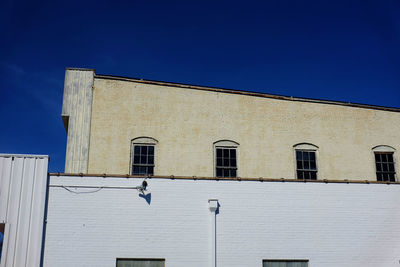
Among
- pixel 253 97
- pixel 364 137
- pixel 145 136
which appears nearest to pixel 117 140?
pixel 145 136

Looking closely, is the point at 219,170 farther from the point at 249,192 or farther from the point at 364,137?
the point at 364,137

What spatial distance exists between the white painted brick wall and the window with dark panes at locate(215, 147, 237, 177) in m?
4.59

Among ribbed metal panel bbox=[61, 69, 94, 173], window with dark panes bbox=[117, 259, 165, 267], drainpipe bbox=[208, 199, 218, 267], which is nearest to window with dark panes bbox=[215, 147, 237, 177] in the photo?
drainpipe bbox=[208, 199, 218, 267]

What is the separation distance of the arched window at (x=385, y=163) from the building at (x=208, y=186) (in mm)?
154

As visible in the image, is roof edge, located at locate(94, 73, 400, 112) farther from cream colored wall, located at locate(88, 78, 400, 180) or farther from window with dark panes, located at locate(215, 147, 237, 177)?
window with dark panes, located at locate(215, 147, 237, 177)

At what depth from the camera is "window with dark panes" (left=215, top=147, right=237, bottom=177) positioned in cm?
1967

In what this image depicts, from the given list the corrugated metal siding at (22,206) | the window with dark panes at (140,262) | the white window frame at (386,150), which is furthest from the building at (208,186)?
the white window frame at (386,150)

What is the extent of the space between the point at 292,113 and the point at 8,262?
13.2 metres

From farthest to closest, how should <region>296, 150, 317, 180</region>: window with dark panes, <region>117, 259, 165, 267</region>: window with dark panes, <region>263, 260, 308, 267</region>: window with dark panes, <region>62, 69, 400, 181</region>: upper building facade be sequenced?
<region>296, 150, 317, 180</region>: window with dark panes < <region>62, 69, 400, 181</region>: upper building facade < <region>263, 260, 308, 267</region>: window with dark panes < <region>117, 259, 165, 267</region>: window with dark panes

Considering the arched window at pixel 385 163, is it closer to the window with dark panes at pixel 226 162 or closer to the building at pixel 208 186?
the building at pixel 208 186

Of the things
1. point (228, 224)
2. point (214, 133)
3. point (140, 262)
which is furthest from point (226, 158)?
point (140, 262)

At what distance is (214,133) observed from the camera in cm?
1994

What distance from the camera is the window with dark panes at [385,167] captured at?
21.2 meters

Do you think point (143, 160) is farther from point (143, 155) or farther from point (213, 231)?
point (213, 231)
